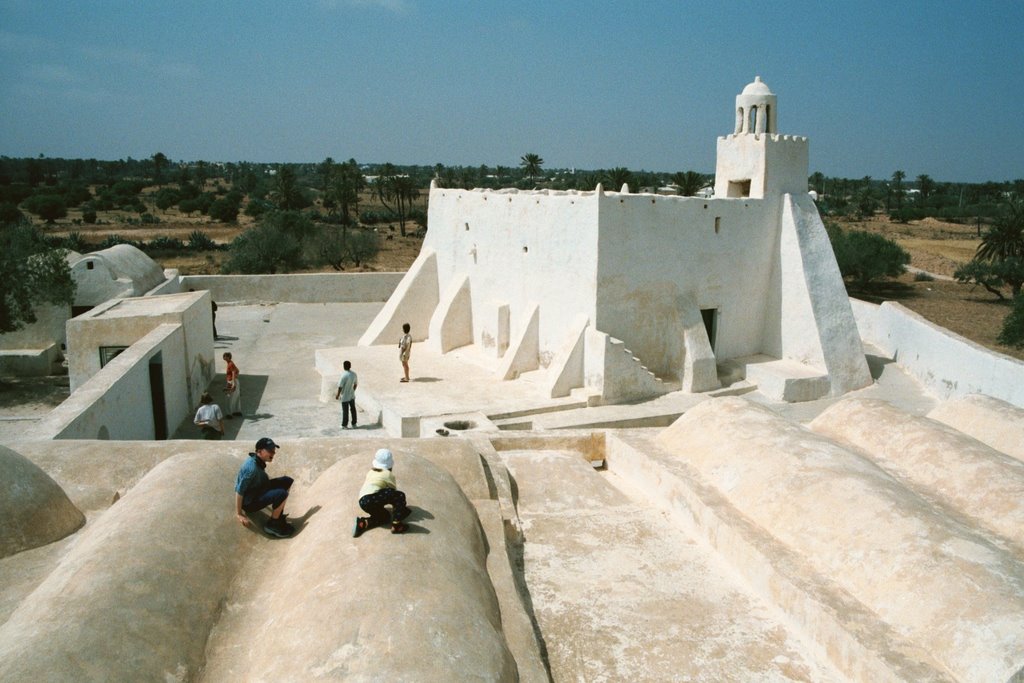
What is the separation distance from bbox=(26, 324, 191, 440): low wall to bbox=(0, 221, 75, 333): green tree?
5.46m

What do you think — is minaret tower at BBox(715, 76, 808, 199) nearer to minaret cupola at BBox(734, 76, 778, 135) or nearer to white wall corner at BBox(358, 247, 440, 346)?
minaret cupola at BBox(734, 76, 778, 135)

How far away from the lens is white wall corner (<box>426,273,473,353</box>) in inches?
640

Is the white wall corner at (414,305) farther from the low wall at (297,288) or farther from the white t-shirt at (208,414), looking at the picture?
the white t-shirt at (208,414)

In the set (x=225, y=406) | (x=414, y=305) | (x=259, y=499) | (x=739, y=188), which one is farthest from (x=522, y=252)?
(x=259, y=499)

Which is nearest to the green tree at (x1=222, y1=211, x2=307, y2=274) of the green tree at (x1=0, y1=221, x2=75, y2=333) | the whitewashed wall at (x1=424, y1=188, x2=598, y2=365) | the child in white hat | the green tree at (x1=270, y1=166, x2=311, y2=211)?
the green tree at (x1=0, y1=221, x2=75, y2=333)

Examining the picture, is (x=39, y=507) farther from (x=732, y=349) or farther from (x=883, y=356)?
(x=883, y=356)

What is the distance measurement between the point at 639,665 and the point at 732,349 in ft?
40.7

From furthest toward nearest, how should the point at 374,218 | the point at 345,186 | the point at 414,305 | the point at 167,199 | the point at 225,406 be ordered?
the point at 167,199 → the point at 374,218 → the point at 345,186 → the point at 414,305 → the point at 225,406

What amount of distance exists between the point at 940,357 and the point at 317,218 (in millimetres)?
40849

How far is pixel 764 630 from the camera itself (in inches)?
177

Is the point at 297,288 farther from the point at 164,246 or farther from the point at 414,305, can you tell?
the point at 164,246

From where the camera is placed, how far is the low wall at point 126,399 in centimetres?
782

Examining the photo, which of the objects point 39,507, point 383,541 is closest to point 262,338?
point 39,507

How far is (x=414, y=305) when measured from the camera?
690 inches
